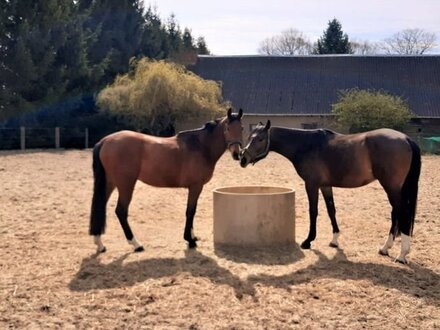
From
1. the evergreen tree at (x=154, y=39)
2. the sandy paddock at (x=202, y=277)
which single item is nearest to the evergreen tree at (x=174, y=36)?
the evergreen tree at (x=154, y=39)

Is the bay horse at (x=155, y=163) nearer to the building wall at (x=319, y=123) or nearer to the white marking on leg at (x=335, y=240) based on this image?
the white marking on leg at (x=335, y=240)

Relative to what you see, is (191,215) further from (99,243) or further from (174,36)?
(174,36)

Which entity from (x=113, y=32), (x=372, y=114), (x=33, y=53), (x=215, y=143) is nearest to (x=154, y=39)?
(x=113, y=32)

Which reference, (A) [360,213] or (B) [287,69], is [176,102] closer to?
(B) [287,69]

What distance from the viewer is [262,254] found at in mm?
6258

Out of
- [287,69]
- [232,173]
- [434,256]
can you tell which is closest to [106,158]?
[434,256]

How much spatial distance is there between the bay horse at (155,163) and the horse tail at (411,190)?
79.6 inches

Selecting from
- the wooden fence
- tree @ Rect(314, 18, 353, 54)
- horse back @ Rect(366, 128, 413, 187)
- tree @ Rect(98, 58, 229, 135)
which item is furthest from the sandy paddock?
tree @ Rect(314, 18, 353, 54)

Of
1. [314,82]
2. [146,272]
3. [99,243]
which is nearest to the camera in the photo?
[146,272]

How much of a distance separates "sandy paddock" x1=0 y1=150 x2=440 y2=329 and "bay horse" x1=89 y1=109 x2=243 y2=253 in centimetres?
42

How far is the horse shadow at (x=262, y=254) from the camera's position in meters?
6.01

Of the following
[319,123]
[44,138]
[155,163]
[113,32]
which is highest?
[113,32]

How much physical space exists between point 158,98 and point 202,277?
22177 mm

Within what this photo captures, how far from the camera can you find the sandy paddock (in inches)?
168
